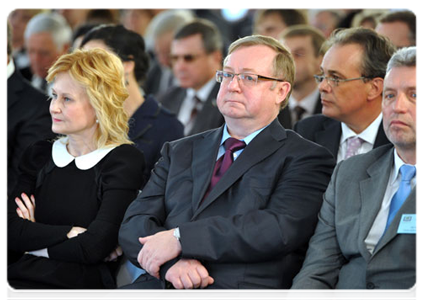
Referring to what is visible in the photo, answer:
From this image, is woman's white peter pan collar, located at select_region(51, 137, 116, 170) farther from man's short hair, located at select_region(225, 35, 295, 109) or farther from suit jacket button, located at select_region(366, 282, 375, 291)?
suit jacket button, located at select_region(366, 282, 375, 291)

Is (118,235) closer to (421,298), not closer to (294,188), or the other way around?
(294,188)

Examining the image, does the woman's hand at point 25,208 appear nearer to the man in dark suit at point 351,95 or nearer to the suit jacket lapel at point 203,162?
the suit jacket lapel at point 203,162

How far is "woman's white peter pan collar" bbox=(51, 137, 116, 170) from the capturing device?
3.23m

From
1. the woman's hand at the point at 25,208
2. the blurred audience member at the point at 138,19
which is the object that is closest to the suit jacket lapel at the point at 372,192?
the woman's hand at the point at 25,208

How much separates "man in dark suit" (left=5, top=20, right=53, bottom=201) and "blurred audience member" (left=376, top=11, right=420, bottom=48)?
7.42 feet

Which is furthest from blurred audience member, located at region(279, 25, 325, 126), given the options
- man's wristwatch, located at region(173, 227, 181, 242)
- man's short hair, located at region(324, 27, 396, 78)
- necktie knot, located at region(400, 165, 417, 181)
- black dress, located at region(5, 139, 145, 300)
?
man's wristwatch, located at region(173, 227, 181, 242)

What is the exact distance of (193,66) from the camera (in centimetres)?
591

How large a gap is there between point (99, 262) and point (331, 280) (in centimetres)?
106

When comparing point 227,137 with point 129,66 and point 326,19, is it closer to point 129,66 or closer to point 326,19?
point 129,66

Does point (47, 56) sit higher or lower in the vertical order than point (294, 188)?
higher

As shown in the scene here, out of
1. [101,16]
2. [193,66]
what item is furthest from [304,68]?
[101,16]

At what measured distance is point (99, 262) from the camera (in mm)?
3203

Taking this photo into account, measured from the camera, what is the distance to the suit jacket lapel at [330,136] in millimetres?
3674

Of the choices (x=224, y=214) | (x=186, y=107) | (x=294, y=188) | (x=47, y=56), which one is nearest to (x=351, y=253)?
(x=294, y=188)
